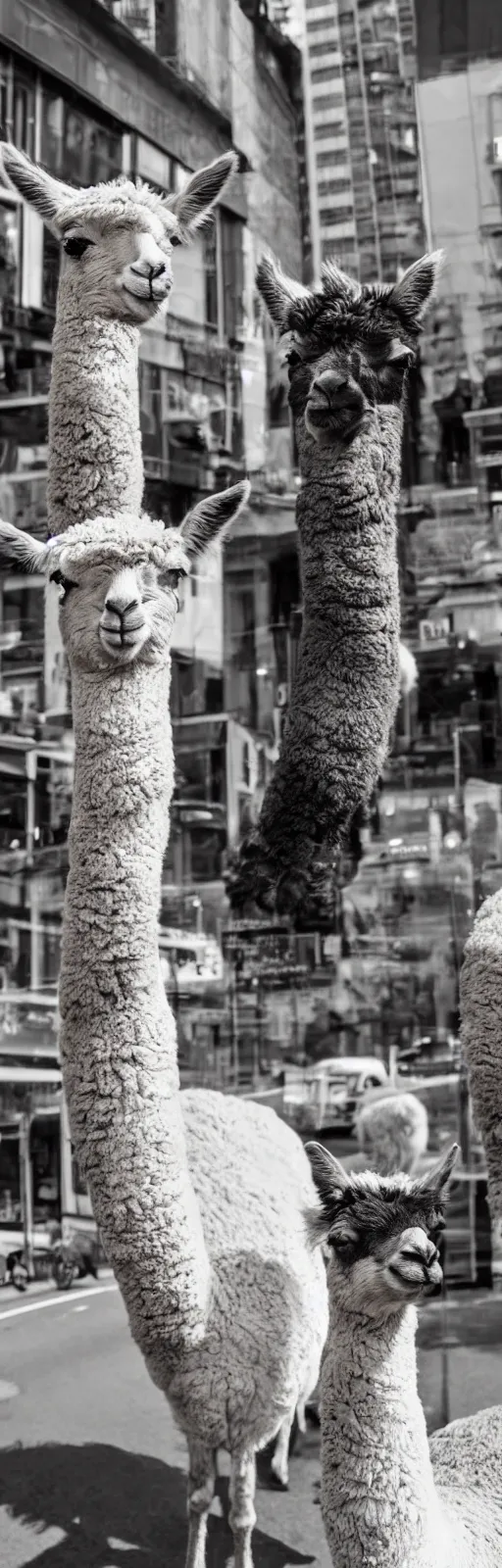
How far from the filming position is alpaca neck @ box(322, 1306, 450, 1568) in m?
1.68

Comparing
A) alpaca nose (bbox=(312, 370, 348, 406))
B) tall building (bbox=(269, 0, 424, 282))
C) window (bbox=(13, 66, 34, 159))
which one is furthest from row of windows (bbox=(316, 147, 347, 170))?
alpaca nose (bbox=(312, 370, 348, 406))

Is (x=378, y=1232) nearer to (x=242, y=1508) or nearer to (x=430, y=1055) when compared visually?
(x=242, y=1508)

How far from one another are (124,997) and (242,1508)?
975 mm

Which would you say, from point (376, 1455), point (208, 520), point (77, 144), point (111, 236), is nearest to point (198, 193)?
point (111, 236)

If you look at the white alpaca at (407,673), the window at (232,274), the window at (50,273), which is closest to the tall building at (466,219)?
the window at (232,274)

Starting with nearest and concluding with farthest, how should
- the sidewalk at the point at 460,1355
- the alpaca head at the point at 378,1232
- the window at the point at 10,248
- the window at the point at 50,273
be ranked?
the alpaca head at the point at 378,1232 → the sidewalk at the point at 460,1355 → the window at the point at 50,273 → the window at the point at 10,248

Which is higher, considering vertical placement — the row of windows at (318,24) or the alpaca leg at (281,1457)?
the row of windows at (318,24)

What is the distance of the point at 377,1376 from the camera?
1.71 m

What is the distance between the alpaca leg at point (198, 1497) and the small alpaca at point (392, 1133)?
32.8 inches

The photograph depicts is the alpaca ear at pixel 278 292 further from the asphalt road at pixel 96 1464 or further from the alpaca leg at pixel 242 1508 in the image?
the asphalt road at pixel 96 1464

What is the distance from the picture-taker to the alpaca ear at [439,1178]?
1.71 meters

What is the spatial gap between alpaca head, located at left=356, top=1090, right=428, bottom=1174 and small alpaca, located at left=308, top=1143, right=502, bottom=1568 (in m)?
1.11

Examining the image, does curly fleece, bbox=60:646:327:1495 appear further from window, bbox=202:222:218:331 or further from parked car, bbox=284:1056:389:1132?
window, bbox=202:222:218:331

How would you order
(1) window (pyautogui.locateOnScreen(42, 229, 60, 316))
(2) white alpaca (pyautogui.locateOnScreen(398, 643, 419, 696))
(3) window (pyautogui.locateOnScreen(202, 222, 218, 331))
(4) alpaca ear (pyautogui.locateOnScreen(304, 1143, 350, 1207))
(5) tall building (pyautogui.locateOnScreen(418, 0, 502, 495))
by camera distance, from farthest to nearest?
(5) tall building (pyautogui.locateOnScreen(418, 0, 502, 495)), (3) window (pyautogui.locateOnScreen(202, 222, 218, 331)), (1) window (pyautogui.locateOnScreen(42, 229, 60, 316)), (2) white alpaca (pyautogui.locateOnScreen(398, 643, 419, 696)), (4) alpaca ear (pyautogui.locateOnScreen(304, 1143, 350, 1207))
